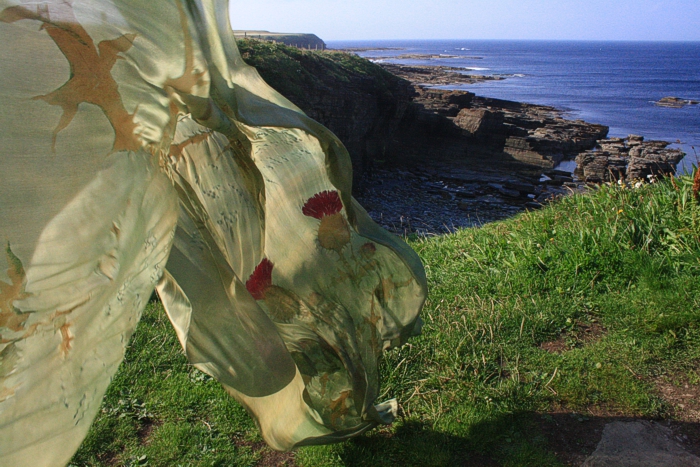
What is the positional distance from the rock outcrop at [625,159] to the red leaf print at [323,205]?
22675 millimetres

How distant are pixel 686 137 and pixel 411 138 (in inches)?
668

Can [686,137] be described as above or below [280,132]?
below

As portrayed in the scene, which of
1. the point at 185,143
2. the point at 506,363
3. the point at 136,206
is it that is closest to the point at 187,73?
the point at 136,206

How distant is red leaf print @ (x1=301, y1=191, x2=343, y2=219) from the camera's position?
2234 millimetres

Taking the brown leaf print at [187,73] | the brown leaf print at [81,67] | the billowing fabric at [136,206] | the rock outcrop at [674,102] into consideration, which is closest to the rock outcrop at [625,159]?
the rock outcrop at [674,102]

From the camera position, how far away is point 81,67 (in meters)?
1.23

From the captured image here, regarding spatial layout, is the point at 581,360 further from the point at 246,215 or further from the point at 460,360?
the point at 246,215

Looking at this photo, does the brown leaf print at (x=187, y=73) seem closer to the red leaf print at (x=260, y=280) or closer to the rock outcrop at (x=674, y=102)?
the red leaf print at (x=260, y=280)

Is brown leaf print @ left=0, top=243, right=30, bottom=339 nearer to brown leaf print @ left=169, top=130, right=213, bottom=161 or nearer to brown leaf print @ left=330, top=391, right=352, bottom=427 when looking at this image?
brown leaf print @ left=169, top=130, right=213, bottom=161

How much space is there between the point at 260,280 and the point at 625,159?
29.9 m

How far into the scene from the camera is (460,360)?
3.52 m

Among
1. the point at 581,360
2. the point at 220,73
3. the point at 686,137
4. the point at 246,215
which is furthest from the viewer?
the point at 686,137

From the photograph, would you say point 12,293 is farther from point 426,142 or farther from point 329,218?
point 426,142

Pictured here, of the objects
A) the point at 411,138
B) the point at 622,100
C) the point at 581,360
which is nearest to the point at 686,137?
the point at 411,138
